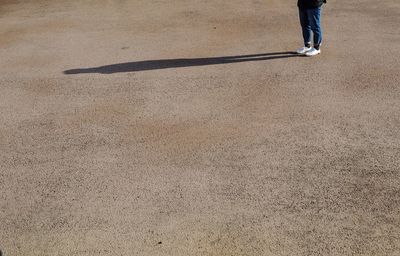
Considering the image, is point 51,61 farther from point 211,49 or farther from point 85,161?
point 85,161

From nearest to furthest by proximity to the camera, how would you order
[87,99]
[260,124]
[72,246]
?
[72,246]
[260,124]
[87,99]

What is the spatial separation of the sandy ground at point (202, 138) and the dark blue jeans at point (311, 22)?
38 cm

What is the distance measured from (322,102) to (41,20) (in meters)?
7.53

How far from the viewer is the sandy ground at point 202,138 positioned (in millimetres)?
5395

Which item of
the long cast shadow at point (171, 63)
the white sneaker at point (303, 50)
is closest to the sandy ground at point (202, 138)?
the long cast shadow at point (171, 63)

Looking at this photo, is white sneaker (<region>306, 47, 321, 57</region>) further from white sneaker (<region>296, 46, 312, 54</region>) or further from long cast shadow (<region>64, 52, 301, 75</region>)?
long cast shadow (<region>64, 52, 301, 75</region>)

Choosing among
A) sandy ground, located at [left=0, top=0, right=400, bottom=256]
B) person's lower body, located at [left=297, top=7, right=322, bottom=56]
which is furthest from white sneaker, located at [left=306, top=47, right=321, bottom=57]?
sandy ground, located at [left=0, top=0, right=400, bottom=256]

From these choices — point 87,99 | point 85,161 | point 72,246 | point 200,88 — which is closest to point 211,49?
point 200,88

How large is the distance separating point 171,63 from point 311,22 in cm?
253

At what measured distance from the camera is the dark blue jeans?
9359 mm

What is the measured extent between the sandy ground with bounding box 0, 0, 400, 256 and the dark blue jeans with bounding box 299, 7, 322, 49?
375mm

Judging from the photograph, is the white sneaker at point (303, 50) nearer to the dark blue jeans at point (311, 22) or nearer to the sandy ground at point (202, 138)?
the dark blue jeans at point (311, 22)

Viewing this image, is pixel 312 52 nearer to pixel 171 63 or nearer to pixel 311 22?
pixel 311 22

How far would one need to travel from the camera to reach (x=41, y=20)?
12695mm
